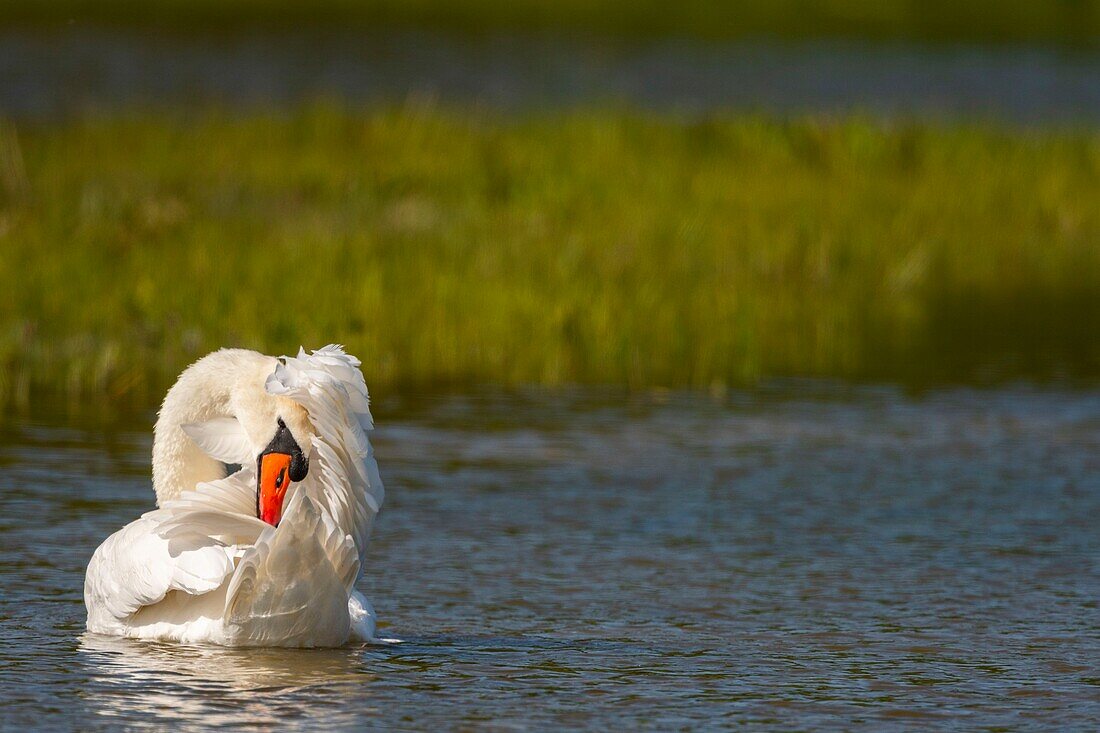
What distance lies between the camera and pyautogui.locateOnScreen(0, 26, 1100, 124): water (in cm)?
2939

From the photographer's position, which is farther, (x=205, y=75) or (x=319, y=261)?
(x=205, y=75)

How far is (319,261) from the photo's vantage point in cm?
1630

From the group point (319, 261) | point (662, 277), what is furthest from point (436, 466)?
point (662, 277)

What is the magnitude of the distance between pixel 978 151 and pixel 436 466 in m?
13.7

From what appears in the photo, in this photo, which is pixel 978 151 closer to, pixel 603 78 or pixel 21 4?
pixel 603 78

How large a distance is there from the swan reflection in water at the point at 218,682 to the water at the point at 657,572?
14 mm

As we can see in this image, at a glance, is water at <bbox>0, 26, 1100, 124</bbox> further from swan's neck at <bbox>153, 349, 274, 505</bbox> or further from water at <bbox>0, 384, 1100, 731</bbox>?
swan's neck at <bbox>153, 349, 274, 505</bbox>

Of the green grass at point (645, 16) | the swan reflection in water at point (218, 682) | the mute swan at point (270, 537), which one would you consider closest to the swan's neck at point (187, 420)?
the mute swan at point (270, 537)

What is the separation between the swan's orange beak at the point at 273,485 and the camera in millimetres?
7762

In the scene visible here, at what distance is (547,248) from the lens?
697 inches

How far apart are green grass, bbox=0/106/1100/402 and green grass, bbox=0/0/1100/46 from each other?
1652cm

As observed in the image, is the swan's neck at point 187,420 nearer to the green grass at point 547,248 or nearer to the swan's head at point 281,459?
the swan's head at point 281,459

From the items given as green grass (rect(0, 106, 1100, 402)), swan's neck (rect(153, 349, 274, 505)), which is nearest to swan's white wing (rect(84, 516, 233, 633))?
swan's neck (rect(153, 349, 274, 505))

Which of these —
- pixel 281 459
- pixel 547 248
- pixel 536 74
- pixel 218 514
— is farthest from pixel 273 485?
pixel 536 74
